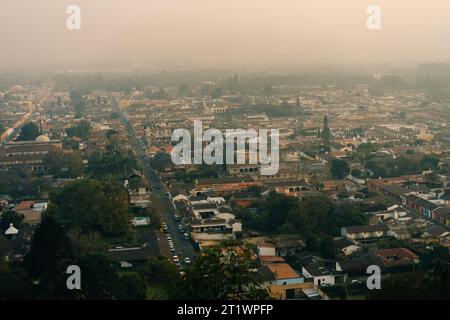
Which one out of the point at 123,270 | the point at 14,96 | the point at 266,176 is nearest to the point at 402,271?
the point at 123,270

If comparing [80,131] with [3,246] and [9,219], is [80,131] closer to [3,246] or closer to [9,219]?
[9,219]

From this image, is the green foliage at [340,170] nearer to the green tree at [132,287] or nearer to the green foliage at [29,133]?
the green tree at [132,287]

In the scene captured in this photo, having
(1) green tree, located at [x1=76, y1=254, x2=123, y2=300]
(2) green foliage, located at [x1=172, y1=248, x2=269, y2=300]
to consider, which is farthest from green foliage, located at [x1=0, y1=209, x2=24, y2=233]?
(2) green foliage, located at [x1=172, y1=248, x2=269, y2=300]

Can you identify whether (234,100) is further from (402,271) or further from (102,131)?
(402,271)

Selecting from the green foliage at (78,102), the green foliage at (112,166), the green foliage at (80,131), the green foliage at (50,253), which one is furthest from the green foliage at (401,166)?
the green foliage at (78,102)

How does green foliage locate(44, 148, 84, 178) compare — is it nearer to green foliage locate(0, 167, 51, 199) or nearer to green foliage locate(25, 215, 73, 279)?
green foliage locate(0, 167, 51, 199)
